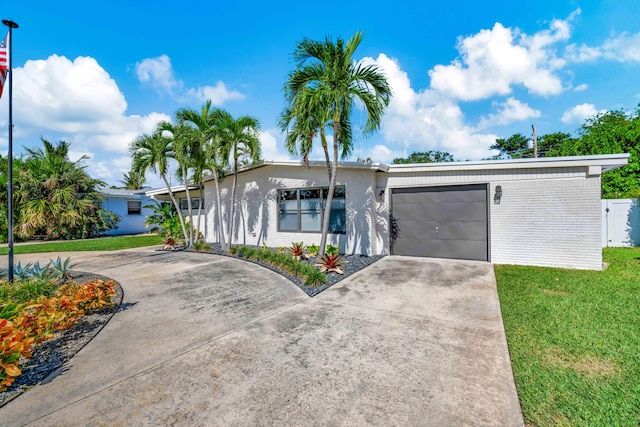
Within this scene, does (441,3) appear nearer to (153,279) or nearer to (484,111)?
(153,279)

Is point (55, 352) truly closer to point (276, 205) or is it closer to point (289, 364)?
point (289, 364)

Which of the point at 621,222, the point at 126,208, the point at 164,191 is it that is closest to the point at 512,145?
the point at 621,222

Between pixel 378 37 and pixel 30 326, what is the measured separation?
995 cm

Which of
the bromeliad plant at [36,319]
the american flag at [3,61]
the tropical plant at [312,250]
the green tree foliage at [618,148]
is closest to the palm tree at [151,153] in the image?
the american flag at [3,61]

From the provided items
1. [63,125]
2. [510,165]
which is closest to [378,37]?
[510,165]

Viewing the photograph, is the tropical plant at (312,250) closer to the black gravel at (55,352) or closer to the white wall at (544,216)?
the white wall at (544,216)

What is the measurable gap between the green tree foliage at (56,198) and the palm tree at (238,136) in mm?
12946

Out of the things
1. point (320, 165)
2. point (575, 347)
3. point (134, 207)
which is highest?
point (320, 165)

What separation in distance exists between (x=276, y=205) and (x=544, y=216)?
346 inches

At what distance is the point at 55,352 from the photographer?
3.32 meters

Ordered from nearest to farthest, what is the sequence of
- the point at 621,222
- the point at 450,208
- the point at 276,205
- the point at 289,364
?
the point at 289,364 < the point at 450,208 < the point at 621,222 < the point at 276,205

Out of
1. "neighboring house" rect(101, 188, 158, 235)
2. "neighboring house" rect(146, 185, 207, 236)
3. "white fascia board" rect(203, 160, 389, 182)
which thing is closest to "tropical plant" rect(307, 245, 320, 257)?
"white fascia board" rect(203, 160, 389, 182)

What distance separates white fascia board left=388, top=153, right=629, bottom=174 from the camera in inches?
261

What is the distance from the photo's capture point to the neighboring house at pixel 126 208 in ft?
63.6
